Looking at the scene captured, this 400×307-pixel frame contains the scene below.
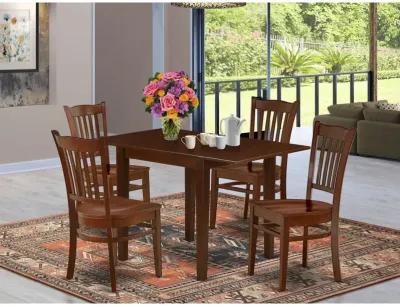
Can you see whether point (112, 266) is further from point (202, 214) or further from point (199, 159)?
point (199, 159)

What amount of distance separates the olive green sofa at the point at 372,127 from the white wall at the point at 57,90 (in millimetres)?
2765

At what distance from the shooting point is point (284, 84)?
40.3ft

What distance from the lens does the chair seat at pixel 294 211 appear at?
560 cm

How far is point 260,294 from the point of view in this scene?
18.0 feet

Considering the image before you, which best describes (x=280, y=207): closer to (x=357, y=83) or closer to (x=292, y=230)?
(x=292, y=230)

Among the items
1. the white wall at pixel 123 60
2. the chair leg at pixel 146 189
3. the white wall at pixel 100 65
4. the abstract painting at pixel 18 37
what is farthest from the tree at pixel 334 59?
the chair leg at pixel 146 189

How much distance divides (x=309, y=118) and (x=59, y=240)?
6.46m

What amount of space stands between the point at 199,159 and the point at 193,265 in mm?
721

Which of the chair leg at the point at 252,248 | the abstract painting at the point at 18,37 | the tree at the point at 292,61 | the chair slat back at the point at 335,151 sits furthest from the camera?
the tree at the point at 292,61

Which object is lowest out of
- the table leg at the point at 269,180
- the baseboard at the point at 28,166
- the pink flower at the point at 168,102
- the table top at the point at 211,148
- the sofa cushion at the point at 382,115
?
the baseboard at the point at 28,166

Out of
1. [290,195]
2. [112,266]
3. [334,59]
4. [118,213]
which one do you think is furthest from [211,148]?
[334,59]

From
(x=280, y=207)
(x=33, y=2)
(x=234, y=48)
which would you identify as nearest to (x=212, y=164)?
(x=280, y=207)

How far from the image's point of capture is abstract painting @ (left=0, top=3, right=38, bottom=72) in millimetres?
9125

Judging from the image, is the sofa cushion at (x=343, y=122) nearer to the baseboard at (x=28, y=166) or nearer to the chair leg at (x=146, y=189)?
the baseboard at (x=28, y=166)
